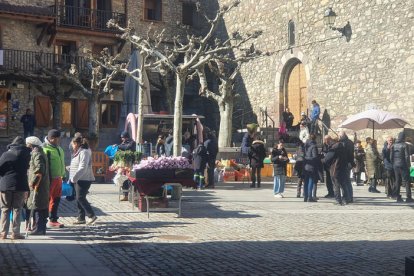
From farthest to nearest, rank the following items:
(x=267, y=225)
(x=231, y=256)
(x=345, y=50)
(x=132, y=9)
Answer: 1. (x=132, y=9)
2. (x=345, y=50)
3. (x=267, y=225)
4. (x=231, y=256)

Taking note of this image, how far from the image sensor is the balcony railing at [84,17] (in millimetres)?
31641

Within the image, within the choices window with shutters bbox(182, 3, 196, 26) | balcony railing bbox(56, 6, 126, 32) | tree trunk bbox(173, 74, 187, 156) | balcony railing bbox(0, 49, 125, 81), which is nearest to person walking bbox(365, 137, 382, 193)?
tree trunk bbox(173, 74, 187, 156)

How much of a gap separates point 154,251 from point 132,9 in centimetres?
2728

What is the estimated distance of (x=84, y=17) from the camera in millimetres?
32438

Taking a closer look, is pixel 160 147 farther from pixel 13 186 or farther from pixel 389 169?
pixel 13 186

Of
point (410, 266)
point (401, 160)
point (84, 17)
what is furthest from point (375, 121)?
point (84, 17)

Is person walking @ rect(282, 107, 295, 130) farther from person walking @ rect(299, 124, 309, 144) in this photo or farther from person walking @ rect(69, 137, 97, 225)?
person walking @ rect(69, 137, 97, 225)

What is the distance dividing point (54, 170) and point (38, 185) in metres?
0.78

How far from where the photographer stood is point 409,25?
2216 centimetres

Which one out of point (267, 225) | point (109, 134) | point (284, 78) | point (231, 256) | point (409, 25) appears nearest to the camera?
point (231, 256)

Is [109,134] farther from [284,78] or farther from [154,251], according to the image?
[154,251]

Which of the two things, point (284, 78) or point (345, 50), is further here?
point (284, 78)

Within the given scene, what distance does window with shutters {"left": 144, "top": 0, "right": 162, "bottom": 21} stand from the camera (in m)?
35.0

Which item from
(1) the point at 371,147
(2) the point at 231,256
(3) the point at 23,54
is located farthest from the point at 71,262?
(3) the point at 23,54
